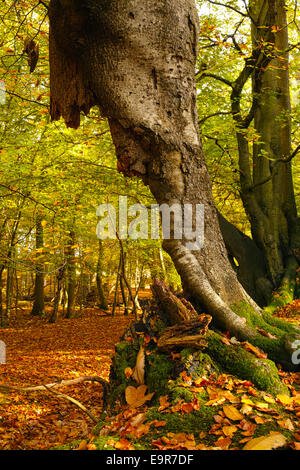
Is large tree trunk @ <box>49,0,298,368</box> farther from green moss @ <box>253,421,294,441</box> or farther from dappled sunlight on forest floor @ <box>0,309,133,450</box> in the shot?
dappled sunlight on forest floor @ <box>0,309,133,450</box>

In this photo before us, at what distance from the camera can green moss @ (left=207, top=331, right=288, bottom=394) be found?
2635 millimetres

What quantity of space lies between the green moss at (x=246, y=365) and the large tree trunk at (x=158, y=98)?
24cm

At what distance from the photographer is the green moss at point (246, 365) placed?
2635 millimetres

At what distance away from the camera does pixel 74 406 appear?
503 centimetres

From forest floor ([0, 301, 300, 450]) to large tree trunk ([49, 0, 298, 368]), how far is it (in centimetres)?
89

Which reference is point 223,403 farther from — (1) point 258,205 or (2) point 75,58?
(1) point 258,205

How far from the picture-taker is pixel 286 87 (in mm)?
8312

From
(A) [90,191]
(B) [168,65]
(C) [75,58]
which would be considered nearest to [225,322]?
(B) [168,65]

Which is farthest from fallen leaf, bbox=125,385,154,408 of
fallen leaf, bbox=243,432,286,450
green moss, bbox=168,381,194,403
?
fallen leaf, bbox=243,432,286,450

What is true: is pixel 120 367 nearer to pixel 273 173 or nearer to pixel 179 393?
pixel 179 393

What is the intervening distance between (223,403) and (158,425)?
0.53 meters

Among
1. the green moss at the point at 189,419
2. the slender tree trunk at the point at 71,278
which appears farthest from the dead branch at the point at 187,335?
the slender tree trunk at the point at 71,278

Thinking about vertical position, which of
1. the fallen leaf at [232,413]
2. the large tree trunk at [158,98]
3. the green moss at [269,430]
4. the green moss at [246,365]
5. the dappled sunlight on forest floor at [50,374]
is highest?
the large tree trunk at [158,98]

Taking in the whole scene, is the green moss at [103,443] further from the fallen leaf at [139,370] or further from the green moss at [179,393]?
the fallen leaf at [139,370]
